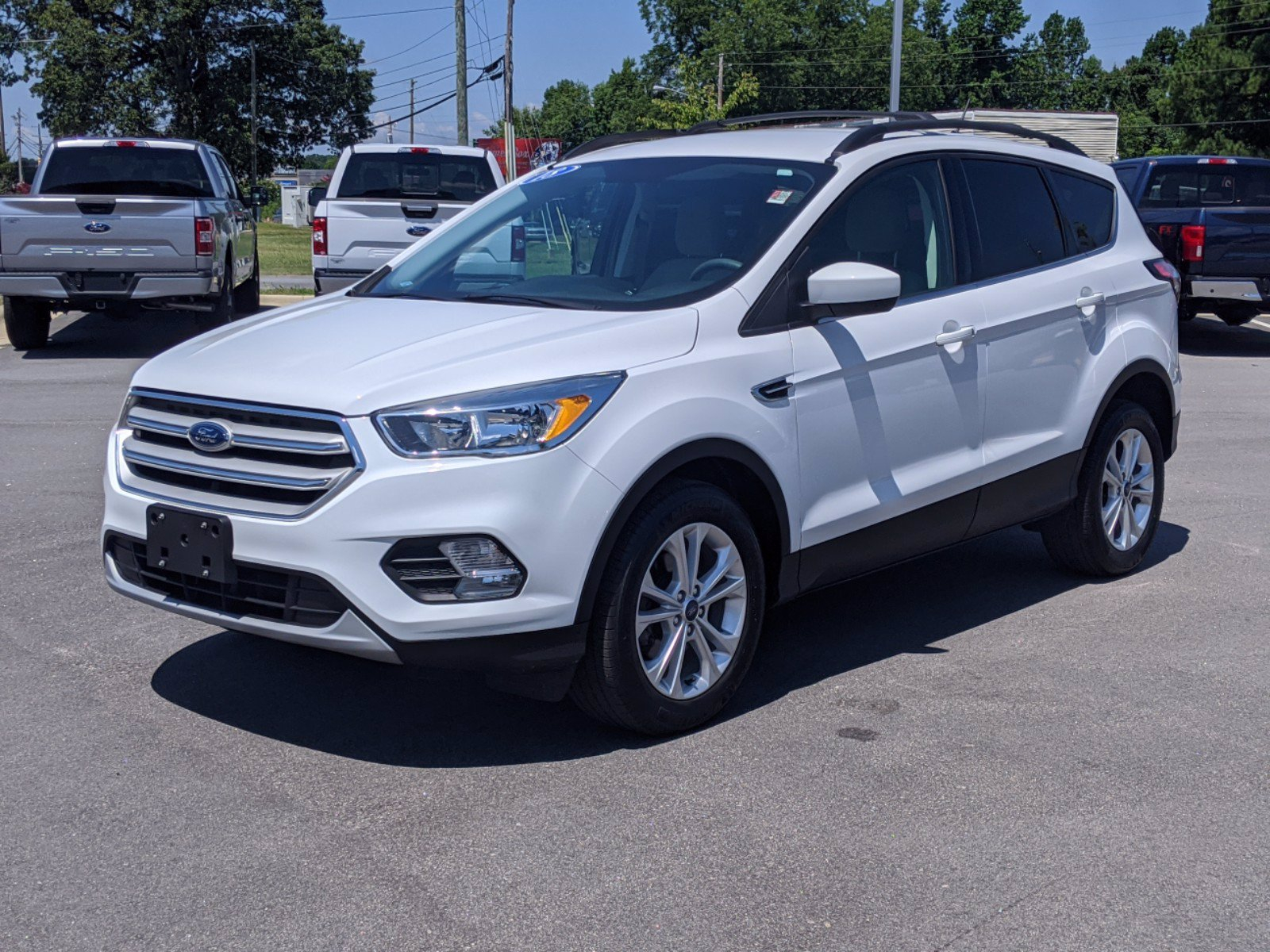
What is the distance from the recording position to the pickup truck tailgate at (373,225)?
14539 millimetres

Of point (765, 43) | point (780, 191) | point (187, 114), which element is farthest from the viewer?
point (765, 43)

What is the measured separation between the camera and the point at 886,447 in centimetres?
507

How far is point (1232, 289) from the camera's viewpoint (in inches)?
587

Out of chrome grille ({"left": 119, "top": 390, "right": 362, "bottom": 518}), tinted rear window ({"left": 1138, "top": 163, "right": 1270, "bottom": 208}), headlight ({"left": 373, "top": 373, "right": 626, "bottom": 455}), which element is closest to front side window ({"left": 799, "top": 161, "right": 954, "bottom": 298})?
headlight ({"left": 373, "top": 373, "right": 626, "bottom": 455})

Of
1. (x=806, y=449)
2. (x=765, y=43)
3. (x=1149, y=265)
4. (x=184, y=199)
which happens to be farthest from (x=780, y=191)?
(x=765, y=43)

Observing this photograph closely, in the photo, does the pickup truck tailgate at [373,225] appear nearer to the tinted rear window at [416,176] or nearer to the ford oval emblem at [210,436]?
the tinted rear window at [416,176]

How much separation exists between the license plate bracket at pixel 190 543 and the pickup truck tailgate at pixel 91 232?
9.63m

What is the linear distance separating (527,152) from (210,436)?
7421 cm

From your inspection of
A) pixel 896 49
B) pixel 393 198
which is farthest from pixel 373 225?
pixel 896 49

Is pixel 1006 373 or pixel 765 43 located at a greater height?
pixel 765 43

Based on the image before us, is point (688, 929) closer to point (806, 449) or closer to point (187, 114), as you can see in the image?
point (806, 449)

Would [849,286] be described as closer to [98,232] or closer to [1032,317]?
[1032,317]

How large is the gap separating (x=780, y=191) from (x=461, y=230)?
54.7 inches

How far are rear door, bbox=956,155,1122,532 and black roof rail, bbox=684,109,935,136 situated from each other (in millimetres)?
493
